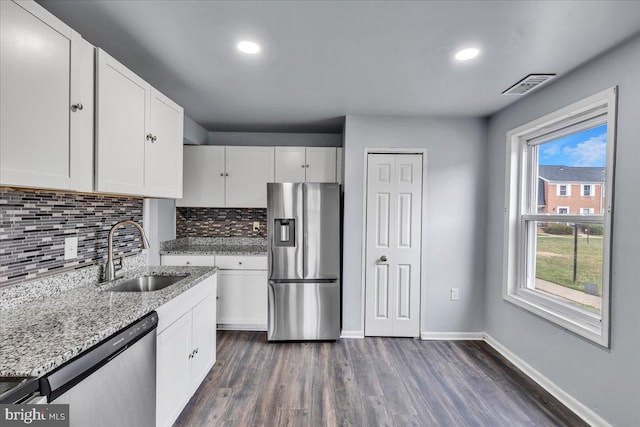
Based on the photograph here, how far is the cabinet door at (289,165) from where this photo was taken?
11.3ft

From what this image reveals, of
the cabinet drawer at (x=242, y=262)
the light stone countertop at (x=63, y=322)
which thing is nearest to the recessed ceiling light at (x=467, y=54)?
the light stone countertop at (x=63, y=322)

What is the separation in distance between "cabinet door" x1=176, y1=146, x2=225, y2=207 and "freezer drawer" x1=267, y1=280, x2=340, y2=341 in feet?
4.31

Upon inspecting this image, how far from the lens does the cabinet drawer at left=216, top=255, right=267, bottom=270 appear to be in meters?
3.18

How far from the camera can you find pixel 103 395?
1.17 m

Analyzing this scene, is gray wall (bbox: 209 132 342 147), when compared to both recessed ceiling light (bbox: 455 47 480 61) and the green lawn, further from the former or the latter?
the green lawn

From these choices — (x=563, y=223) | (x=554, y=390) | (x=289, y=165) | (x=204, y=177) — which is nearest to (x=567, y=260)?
(x=563, y=223)

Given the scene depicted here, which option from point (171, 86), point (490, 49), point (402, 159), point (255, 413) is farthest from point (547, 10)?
point (255, 413)

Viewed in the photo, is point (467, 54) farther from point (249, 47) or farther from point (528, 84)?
point (249, 47)

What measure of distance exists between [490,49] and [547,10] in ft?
1.20

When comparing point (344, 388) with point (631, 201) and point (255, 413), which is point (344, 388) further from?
point (631, 201)

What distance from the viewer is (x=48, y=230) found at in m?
1.63

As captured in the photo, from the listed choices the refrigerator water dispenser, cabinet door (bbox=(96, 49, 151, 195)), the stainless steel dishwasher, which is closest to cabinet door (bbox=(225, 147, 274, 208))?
the refrigerator water dispenser

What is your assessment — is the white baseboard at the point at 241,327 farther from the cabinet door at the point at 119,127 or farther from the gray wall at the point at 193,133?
the gray wall at the point at 193,133

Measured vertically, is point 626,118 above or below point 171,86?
below
